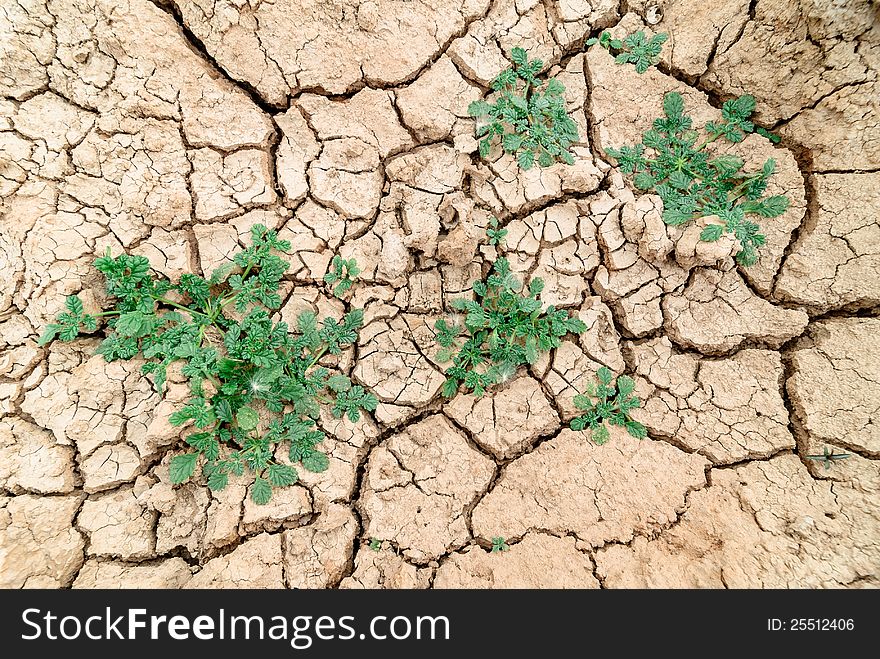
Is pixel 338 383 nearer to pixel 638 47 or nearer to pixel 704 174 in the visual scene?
pixel 704 174

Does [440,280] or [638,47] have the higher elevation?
[638,47]

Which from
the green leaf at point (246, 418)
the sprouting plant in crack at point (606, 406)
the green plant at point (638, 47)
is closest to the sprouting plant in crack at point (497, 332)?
the sprouting plant in crack at point (606, 406)

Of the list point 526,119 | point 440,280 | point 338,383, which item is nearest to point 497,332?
point 440,280

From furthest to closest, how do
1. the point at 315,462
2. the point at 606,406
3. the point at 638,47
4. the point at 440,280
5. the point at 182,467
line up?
the point at 638,47, the point at 440,280, the point at 606,406, the point at 315,462, the point at 182,467

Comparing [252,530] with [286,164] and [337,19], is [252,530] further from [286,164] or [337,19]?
[337,19]

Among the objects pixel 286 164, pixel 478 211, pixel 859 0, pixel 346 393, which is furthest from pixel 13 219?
pixel 859 0

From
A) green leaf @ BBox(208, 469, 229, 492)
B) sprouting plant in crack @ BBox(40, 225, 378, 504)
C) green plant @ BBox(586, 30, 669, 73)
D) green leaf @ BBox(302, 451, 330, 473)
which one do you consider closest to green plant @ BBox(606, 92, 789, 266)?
green plant @ BBox(586, 30, 669, 73)

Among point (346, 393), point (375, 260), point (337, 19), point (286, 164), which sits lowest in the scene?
point (346, 393)
